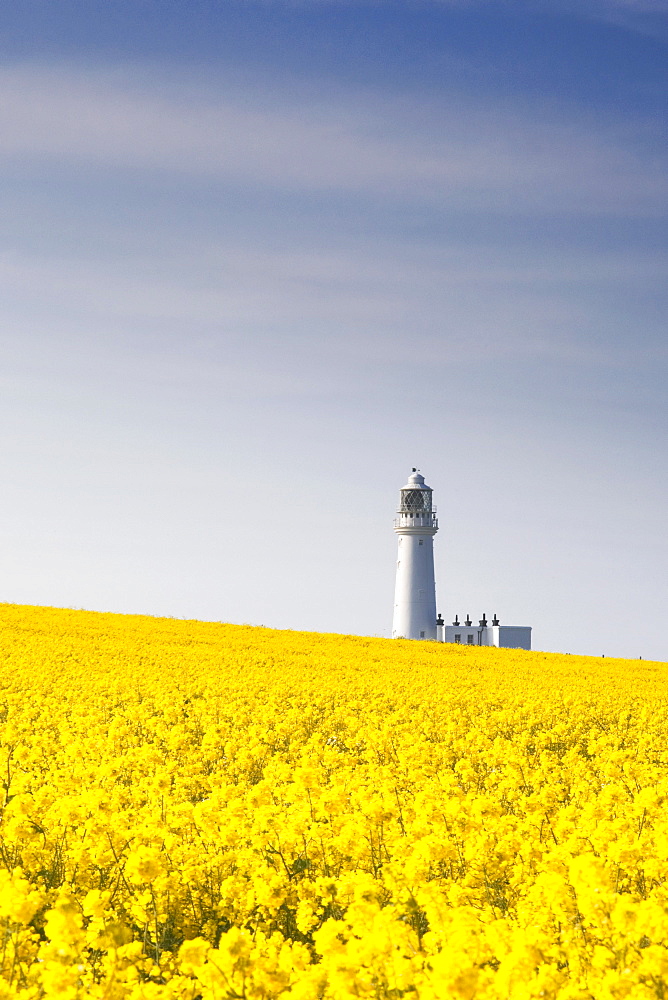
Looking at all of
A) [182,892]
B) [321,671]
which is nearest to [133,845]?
[182,892]

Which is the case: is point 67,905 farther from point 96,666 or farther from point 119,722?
point 96,666

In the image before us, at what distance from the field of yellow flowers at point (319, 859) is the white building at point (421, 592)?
44.0m

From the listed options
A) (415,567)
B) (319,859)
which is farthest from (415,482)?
(319,859)

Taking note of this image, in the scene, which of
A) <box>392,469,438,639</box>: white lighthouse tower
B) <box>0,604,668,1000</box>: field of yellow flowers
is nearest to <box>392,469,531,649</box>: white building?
<box>392,469,438,639</box>: white lighthouse tower

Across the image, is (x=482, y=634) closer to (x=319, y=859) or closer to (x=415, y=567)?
(x=415, y=567)

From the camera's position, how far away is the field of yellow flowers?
466cm

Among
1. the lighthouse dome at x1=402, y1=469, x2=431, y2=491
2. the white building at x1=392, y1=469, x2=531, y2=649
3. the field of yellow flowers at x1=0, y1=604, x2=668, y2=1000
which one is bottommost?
the field of yellow flowers at x1=0, y1=604, x2=668, y2=1000

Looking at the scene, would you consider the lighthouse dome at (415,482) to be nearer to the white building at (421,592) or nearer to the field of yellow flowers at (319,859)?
the white building at (421,592)

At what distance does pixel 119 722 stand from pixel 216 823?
24.5 feet

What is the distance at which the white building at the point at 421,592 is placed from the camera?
63.4 meters

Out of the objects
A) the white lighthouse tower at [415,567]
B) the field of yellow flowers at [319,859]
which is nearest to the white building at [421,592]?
the white lighthouse tower at [415,567]

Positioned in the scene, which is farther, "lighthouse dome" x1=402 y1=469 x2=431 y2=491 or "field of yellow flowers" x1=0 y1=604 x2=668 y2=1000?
"lighthouse dome" x1=402 y1=469 x2=431 y2=491

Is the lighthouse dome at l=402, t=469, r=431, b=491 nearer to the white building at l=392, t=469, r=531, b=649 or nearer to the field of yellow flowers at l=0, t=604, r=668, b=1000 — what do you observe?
the white building at l=392, t=469, r=531, b=649

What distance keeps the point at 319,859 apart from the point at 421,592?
55.9 metres
